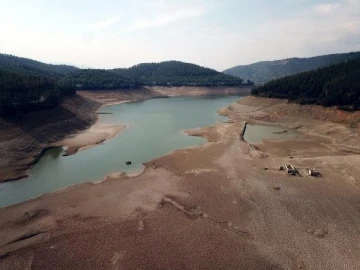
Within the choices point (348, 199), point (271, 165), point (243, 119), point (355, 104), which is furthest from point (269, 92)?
point (348, 199)

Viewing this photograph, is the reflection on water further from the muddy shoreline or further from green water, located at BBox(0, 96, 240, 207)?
the muddy shoreline

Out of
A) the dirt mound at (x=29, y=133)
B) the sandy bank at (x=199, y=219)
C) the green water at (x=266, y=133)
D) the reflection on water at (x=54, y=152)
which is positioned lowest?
the green water at (x=266, y=133)

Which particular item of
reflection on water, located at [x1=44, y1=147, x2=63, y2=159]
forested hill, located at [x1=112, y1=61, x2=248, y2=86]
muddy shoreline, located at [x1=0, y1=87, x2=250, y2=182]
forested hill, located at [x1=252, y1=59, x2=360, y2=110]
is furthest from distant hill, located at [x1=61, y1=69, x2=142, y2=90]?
reflection on water, located at [x1=44, y1=147, x2=63, y2=159]

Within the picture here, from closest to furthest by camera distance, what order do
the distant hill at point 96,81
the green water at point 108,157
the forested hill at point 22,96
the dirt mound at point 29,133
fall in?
the green water at point 108,157 → the dirt mound at point 29,133 → the forested hill at point 22,96 → the distant hill at point 96,81

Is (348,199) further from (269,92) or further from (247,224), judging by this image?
(269,92)

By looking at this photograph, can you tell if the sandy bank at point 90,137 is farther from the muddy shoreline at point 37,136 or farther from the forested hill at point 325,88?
the forested hill at point 325,88

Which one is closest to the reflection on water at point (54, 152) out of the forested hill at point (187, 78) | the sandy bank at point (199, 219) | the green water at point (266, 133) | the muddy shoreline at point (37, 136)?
the muddy shoreline at point (37, 136)
